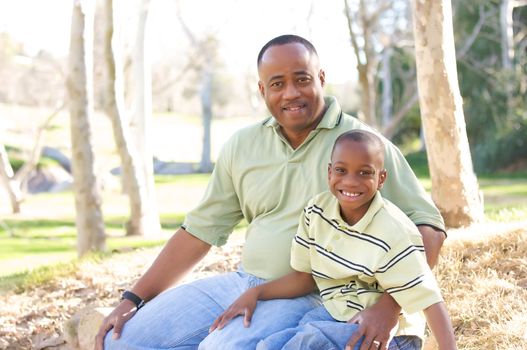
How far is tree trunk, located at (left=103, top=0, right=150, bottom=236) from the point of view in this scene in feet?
33.8

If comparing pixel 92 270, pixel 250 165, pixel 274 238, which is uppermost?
pixel 250 165

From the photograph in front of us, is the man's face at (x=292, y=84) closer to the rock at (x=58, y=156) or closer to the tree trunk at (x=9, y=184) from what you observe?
the tree trunk at (x=9, y=184)

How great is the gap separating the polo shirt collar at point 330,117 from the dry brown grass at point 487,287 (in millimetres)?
1221

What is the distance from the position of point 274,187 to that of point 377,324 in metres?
0.75

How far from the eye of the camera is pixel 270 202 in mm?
2881

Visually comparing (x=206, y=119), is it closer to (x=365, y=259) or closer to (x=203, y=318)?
(x=203, y=318)

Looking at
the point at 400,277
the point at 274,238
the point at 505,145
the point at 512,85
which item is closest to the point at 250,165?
the point at 274,238

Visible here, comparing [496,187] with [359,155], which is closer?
[359,155]

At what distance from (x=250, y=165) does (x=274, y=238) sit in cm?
32

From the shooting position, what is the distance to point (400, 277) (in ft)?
7.56

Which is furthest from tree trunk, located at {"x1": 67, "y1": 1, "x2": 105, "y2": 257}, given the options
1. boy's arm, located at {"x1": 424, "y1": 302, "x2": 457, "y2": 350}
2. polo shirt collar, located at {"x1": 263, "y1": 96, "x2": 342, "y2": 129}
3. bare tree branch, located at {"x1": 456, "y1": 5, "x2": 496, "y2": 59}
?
bare tree branch, located at {"x1": 456, "y1": 5, "x2": 496, "y2": 59}

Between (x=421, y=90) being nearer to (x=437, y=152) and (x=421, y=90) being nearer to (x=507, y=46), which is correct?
(x=437, y=152)

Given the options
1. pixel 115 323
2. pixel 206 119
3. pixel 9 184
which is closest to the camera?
pixel 115 323

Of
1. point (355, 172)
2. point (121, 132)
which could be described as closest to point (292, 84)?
point (355, 172)
